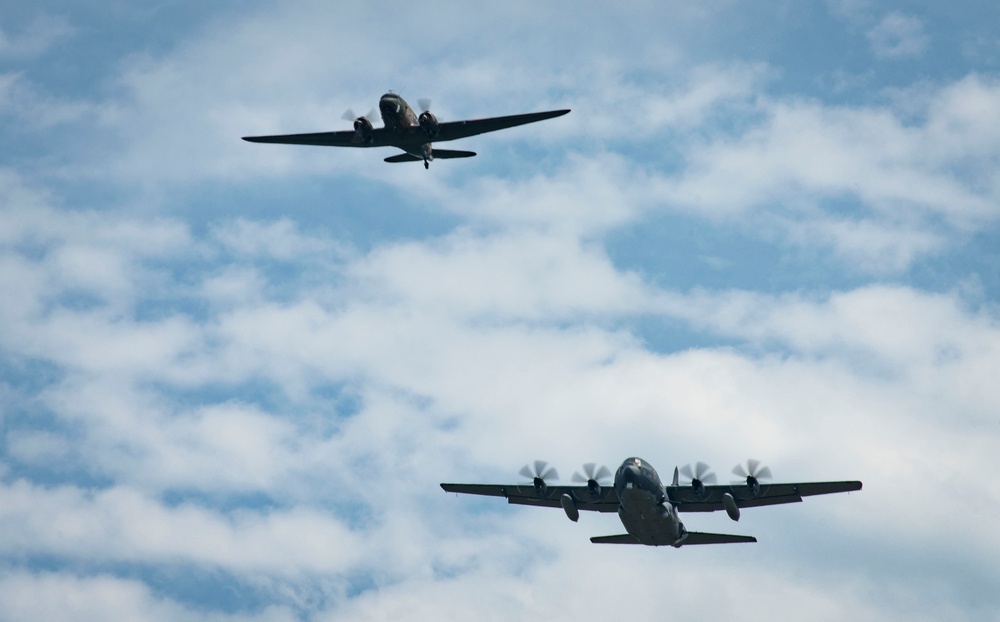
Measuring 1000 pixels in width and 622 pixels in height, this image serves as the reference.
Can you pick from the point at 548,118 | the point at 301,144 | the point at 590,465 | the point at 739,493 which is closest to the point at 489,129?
the point at 548,118

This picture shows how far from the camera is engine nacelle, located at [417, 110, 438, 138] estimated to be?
86.6m

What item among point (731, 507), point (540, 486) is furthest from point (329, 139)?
point (731, 507)

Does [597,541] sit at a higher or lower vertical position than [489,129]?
lower

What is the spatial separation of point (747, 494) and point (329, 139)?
4345 cm

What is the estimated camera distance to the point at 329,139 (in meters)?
91.4

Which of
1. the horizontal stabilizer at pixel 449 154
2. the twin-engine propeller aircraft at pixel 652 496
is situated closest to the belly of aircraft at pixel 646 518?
the twin-engine propeller aircraft at pixel 652 496

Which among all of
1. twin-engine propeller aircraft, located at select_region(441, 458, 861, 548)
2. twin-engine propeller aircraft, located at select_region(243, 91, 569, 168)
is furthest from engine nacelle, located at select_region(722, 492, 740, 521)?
twin-engine propeller aircraft, located at select_region(243, 91, 569, 168)

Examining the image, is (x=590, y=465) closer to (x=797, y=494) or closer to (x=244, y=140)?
(x=797, y=494)

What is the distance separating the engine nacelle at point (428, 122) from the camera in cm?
8656

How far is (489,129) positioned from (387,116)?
8145 mm

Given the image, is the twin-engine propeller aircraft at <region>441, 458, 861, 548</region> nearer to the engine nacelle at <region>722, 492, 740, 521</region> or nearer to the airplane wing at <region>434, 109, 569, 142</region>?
the engine nacelle at <region>722, 492, 740, 521</region>

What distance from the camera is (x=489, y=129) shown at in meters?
89.1

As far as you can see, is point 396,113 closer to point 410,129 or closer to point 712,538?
point 410,129

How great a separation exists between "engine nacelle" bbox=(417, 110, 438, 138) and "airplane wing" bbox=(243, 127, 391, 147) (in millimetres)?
2592
